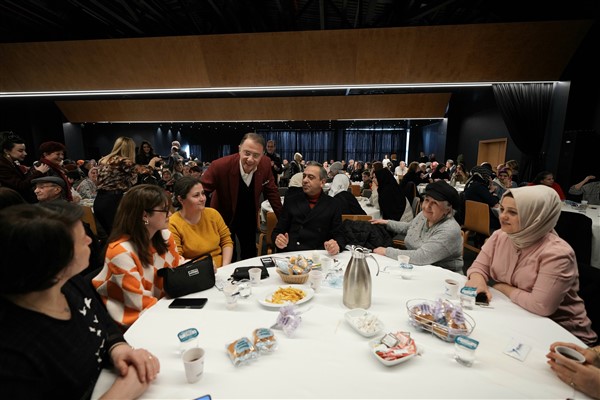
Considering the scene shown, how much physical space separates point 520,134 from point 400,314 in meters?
8.42

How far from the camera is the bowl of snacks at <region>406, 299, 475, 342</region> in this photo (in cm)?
122

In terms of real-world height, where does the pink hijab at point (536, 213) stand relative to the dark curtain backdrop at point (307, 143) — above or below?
below

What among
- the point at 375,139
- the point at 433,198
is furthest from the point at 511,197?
the point at 375,139

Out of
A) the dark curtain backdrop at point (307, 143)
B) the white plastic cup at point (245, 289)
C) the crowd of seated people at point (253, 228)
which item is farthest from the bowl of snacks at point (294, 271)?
the dark curtain backdrop at point (307, 143)

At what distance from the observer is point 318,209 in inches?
113

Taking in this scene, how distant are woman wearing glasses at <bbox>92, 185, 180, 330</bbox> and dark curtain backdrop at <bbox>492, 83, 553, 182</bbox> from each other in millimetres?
8817

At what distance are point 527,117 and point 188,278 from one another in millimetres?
8838

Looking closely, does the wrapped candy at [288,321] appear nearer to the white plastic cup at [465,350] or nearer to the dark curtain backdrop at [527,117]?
the white plastic cup at [465,350]

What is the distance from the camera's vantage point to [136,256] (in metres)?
1.57

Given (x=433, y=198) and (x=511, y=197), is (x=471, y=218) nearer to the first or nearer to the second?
(x=433, y=198)

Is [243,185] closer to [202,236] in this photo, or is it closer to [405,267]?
[202,236]

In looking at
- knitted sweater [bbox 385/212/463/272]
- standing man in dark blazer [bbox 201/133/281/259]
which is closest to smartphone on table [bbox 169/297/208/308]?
knitted sweater [bbox 385/212/463/272]

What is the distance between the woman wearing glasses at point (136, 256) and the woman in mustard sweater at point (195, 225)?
1.29 ft

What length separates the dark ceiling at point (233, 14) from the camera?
5777 millimetres
